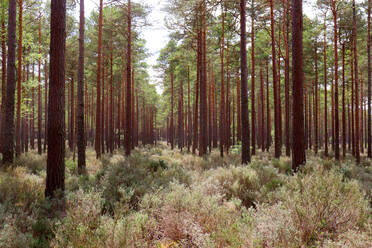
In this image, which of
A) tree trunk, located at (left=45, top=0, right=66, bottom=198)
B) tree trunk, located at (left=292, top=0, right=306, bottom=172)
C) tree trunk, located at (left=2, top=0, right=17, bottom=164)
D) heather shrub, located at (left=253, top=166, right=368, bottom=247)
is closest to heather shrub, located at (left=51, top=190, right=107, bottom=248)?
tree trunk, located at (left=45, top=0, right=66, bottom=198)

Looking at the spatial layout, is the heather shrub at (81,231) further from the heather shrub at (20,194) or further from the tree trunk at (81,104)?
the tree trunk at (81,104)

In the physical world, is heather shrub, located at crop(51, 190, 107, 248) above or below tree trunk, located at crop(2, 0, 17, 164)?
below

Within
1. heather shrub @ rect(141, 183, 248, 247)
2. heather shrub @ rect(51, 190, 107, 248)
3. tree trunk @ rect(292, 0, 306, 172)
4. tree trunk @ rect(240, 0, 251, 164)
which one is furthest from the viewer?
tree trunk @ rect(240, 0, 251, 164)

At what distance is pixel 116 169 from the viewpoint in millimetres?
7973

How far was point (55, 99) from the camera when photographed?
17.2 feet

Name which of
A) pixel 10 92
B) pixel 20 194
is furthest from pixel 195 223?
pixel 10 92

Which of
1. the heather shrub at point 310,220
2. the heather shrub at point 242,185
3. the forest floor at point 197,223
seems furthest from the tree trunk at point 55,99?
the heather shrub at point 310,220

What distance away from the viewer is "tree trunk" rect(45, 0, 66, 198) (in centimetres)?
523

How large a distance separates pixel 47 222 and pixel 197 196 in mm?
2878

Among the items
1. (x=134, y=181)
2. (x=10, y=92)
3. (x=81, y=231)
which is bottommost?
(x=134, y=181)

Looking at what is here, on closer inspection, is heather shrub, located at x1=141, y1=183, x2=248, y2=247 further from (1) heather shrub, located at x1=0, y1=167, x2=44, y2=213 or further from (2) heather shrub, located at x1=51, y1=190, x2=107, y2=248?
(1) heather shrub, located at x1=0, y1=167, x2=44, y2=213

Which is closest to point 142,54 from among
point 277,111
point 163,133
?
point 277,111

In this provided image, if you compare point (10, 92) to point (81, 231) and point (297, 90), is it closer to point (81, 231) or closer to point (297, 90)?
point (81, 231)

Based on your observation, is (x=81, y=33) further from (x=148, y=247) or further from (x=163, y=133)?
A: (x=163, y=133)
